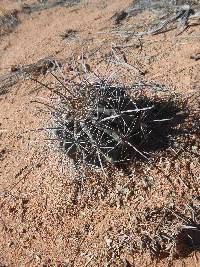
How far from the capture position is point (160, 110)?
Result: 412 centimetres

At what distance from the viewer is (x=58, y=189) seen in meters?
4.02

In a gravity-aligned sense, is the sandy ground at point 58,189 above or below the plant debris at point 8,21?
above

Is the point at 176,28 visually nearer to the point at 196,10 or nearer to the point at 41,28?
the point at 196,10

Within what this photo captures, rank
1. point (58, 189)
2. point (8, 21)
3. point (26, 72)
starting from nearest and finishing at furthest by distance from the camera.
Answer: point (58, 189), point (26, 72), point (8, 21)

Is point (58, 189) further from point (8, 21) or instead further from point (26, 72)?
point (8, 21)

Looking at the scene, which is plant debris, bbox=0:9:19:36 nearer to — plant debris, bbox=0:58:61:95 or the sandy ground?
the sandy ground

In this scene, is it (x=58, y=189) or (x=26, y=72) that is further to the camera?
(x=26, y=72)

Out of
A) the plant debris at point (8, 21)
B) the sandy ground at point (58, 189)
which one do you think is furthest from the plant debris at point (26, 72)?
the plant debris at point (8, 21)

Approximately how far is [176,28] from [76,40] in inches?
48.1

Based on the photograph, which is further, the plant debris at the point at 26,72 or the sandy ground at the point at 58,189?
the plant debris at the point at 26,72

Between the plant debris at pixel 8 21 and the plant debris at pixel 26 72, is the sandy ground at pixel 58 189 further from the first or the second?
the plant debris at pixel 8 21

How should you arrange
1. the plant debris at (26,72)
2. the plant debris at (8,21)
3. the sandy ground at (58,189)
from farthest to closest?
the plant debris at (8,21) → the plant debris at (26,72) → the sandy ground at (58,189)

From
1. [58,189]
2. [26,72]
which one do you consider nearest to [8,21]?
[26,72]

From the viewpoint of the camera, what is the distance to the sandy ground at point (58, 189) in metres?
3.71
